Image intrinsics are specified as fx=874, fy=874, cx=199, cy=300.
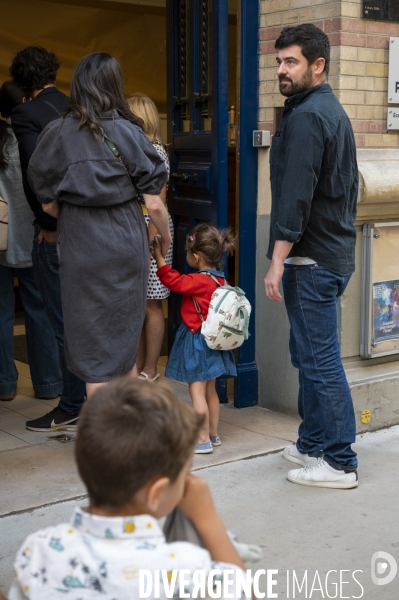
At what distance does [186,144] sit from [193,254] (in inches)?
45.8

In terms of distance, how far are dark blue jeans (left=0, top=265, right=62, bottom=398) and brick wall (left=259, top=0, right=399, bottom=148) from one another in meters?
1.73

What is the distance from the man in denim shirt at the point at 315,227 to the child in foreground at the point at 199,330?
1.53 feet

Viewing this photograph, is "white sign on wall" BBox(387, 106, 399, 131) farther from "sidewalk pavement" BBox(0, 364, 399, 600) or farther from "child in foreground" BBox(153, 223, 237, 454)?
"sidewalk pavement" BBox(0, 364, 399, 600)

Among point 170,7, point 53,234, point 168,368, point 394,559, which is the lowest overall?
point 394,559

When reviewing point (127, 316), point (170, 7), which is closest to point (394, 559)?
point (127, 316)

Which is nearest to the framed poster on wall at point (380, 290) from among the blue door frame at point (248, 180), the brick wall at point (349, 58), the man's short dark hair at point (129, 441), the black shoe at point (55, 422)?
the brick wall at point (349, 58)

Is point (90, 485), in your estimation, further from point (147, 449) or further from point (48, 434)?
point (48, 434)

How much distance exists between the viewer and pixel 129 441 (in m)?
1.63

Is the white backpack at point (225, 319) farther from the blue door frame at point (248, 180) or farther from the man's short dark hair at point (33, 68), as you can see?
the man's short dark hair at point (33, 68)

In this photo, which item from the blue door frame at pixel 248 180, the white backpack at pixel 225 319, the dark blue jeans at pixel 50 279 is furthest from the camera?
the blue door frame at pixel 248 180

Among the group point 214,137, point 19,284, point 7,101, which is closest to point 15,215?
point 19,284

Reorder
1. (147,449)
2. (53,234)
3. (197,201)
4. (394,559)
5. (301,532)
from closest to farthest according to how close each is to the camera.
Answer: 1. (147,449)
2. (394,559)
3. (301,532)
4. (53,234)
5. (197,201)

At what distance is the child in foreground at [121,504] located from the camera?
164cm

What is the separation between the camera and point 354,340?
4852 mm
